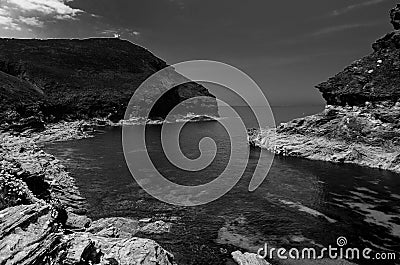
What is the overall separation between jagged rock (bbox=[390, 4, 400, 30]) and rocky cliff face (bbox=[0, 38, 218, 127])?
310 ft

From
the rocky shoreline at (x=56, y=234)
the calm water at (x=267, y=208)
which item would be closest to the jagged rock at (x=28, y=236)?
the rocky shoreline at (x=56, y=234)

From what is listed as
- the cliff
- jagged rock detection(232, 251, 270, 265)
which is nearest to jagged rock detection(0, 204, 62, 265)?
jagged rock detection(232, 251, 270, 265)

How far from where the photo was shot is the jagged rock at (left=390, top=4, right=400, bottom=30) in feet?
231

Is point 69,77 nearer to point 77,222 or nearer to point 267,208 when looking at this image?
point 77,222

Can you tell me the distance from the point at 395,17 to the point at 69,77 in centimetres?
12206

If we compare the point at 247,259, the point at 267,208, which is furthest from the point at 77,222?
the point at 267,208

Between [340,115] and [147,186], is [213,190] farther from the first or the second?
[340,115]

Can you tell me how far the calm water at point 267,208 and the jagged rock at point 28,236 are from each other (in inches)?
368

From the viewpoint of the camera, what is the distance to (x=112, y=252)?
1608cm

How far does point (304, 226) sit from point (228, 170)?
22083mm

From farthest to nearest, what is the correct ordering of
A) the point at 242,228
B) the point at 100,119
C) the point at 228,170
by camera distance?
the point at 100,119 < the point at 228,170 < the point at 242,228

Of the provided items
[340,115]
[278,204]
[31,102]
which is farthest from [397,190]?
[31,102]

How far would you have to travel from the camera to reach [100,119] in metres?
121

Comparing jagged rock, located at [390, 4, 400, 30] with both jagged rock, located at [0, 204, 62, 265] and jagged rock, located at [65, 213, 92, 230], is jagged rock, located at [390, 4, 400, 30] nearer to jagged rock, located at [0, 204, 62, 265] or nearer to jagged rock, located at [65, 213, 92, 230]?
jagged rock, located at [65, 213, 92, 230]
